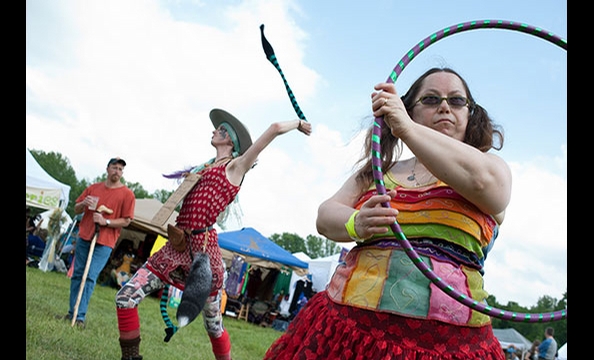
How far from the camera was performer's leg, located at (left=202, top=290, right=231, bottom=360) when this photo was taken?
4.01 m

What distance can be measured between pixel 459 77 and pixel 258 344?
7.17 m

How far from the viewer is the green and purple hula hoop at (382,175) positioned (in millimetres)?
1540

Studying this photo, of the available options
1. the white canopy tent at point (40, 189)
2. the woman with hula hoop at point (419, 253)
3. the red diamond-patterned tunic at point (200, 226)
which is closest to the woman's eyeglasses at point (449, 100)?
the woman with hula hoop at point (419, 253)

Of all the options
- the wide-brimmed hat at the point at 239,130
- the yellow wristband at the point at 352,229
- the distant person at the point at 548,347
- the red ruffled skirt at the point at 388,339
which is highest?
the wide-brimmed hat at the point at 239,130

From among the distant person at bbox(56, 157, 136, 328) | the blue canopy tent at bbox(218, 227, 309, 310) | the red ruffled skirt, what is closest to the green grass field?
the distant person at bbox(56, 157, 136, 328)

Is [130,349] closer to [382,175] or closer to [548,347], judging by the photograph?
[382,175]

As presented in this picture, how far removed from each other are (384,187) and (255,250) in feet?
44.4

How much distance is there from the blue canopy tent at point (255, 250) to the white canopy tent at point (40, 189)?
14.8 ft

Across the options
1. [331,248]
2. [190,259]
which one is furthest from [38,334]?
[331,248]

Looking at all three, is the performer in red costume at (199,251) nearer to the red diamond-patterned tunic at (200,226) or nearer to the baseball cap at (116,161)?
the red diamond-patterned tunic at (200,226)

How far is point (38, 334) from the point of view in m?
4.85

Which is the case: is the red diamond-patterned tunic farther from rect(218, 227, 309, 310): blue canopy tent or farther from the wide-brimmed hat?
rect(218, 227, 309, 310): blue canopy tent
